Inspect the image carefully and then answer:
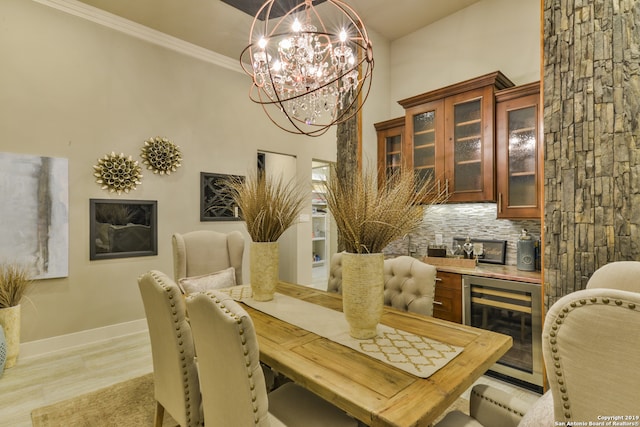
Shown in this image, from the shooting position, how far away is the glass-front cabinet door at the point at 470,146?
2668mm

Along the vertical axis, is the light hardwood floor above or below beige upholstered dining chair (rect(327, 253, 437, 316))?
below

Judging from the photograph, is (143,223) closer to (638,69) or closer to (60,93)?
(60,93)

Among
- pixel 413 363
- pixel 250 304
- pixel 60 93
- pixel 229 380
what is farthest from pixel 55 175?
pixel 413 363

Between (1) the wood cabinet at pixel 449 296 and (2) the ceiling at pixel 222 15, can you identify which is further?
(2) the ceiling at pixel 222 15

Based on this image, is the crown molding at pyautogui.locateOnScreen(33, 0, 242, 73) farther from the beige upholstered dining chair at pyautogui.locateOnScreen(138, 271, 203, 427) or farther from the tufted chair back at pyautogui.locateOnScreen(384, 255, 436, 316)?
the tufted chair back at pyautogui.locateOnScreen(384, 255, 436, 316)

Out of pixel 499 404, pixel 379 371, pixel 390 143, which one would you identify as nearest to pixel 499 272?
pixel 499 404

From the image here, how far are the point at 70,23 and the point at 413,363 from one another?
4.22 meters

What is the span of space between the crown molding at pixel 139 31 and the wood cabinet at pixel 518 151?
3.38m

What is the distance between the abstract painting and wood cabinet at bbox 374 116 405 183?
321 cm

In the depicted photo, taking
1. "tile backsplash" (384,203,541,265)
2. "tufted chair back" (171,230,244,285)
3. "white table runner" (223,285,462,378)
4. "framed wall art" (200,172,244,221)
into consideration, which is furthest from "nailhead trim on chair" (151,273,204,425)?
"framed wall art" (200,172,244,221)

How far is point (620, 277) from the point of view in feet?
4.35

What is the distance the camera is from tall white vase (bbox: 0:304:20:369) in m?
2.61

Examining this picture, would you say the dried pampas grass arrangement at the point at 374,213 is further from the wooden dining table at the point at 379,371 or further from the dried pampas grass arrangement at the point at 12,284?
the dried pampas grass arrangement at the point at 12,284

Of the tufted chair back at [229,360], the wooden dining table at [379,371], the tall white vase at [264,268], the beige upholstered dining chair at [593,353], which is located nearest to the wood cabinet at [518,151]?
the wooden dining table at [379,371]
